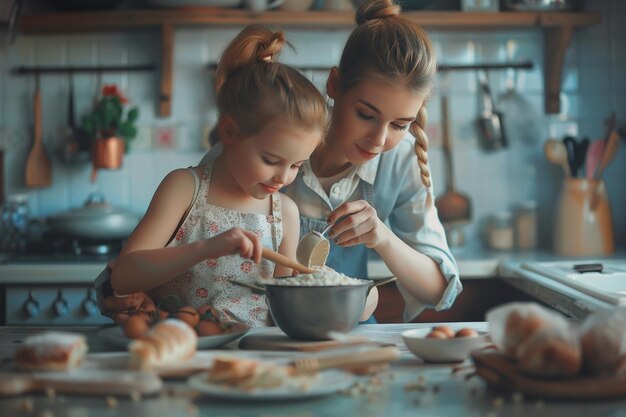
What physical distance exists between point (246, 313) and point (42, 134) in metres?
1.90

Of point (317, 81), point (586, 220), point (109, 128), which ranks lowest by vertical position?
point (586, 220)

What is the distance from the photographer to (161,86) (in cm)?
316

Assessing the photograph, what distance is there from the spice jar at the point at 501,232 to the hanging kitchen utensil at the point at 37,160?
1646 millimetres

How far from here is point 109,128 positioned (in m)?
3.14

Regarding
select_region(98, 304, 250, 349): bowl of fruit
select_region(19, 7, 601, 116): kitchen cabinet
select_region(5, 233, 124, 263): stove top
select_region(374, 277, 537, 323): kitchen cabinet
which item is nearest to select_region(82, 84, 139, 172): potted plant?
select_region(19, 7, 601, 116): kitchen cabinet

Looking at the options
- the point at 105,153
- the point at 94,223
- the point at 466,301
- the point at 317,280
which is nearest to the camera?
the point at 317,280

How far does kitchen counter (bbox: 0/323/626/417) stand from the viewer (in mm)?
959

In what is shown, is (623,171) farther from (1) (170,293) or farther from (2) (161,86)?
(1) (170,293)

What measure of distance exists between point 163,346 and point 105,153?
213cm

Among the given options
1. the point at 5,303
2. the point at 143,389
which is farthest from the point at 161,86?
the point at 143,389

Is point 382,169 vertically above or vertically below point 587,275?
above

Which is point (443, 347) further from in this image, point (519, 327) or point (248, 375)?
point (248, 375)

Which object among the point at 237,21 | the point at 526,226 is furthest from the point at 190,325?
the point at 526,226

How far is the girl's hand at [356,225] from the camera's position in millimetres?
1514
